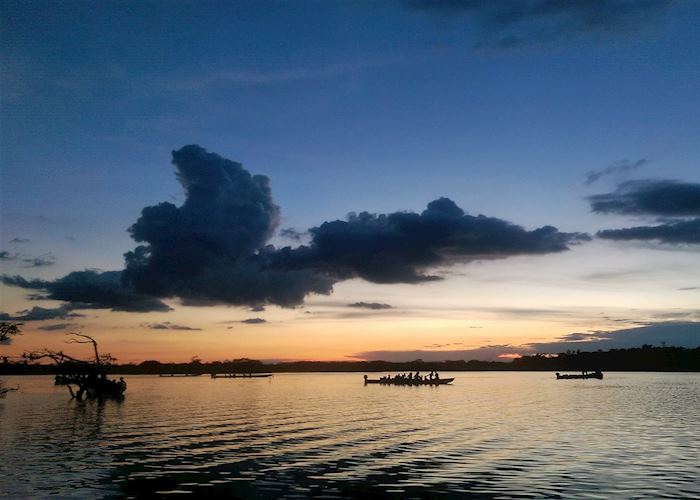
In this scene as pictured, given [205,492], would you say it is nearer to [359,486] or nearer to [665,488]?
[359,486]

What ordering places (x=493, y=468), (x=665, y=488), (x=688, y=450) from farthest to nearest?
(x=688, y=450) → (x=493, y=468) → (x=665, y=488)

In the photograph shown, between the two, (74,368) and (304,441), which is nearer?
(304,441)

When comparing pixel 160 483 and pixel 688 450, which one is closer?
pixel 160 483

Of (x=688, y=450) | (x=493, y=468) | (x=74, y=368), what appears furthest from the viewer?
(x=74, y=368)

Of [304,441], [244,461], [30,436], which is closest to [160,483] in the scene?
[244,461]

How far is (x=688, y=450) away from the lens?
47656 mm

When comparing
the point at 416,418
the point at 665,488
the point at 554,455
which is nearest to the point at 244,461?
the point at 554,455

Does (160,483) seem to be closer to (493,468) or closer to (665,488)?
(493,468)

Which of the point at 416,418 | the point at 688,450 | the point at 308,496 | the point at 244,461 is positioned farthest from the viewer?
the point at 416,418

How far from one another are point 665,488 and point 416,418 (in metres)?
45.6

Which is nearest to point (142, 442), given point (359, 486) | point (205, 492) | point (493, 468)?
point (205, 492)

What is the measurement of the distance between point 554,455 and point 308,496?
2183 cm

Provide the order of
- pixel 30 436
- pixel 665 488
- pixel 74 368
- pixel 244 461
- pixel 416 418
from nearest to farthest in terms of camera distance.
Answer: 1. pixel 665 488
2. pixel 244 461
3. pixel 30 436
4. pixel 416 418
5. pixel 74 368

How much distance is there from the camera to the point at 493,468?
130 feet
